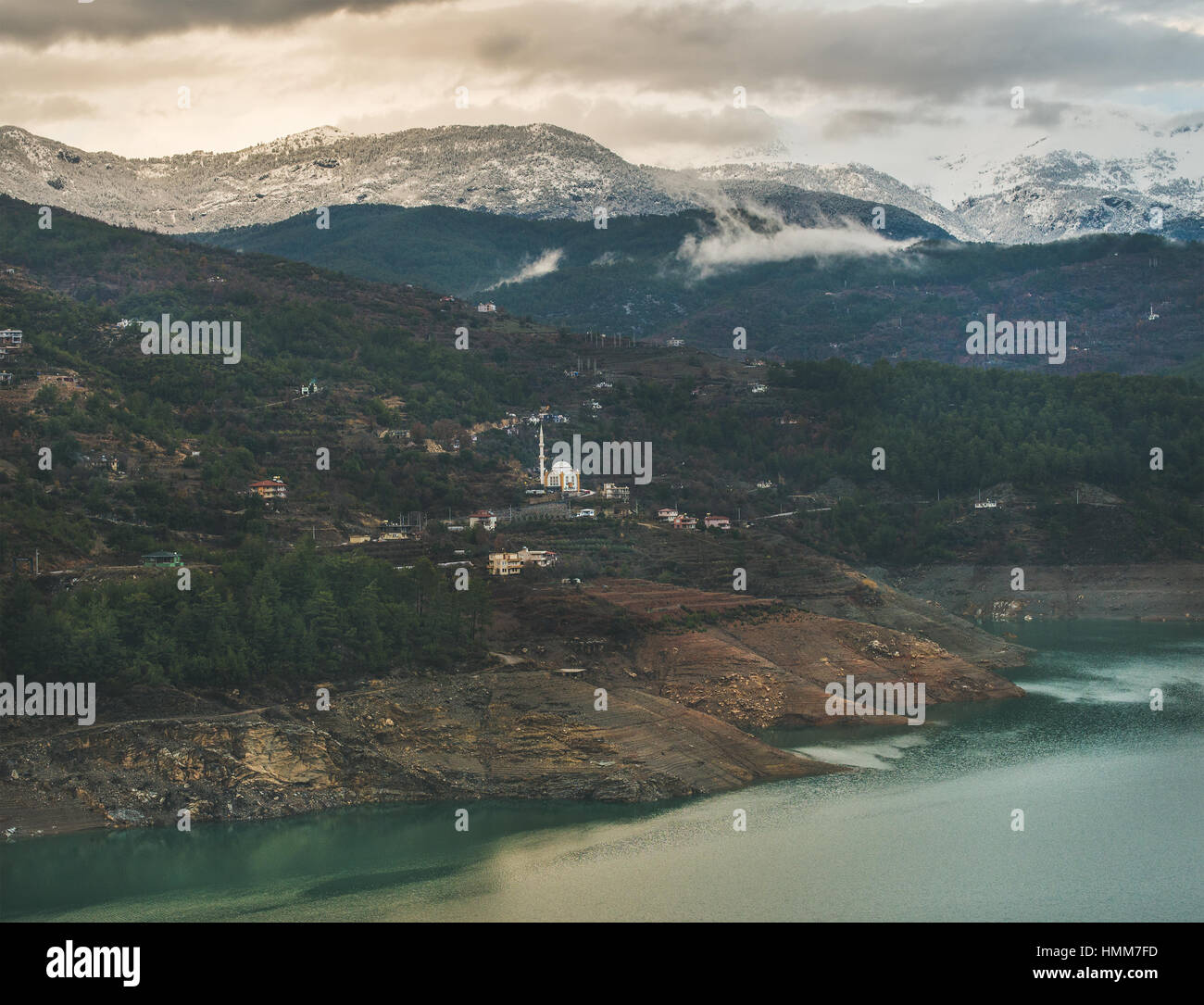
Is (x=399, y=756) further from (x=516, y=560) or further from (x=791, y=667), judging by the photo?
(x=516, y=560)

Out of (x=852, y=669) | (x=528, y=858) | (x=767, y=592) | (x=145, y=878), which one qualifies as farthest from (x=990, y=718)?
(x=145, y=878)

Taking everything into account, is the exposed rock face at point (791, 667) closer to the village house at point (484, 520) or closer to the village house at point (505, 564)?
the village house at point (505, 564)

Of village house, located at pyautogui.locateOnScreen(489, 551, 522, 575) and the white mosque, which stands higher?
the white mosque

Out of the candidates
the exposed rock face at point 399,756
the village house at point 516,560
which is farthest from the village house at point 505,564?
the exposed rock face at point 399,756

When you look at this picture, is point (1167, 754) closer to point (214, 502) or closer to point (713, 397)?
point (214, 502)

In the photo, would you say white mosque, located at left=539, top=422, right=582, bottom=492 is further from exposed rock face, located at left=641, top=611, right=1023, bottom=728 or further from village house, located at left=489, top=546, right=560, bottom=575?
exposed rock face, located at left=641, top=611, right=1023, bottom=728

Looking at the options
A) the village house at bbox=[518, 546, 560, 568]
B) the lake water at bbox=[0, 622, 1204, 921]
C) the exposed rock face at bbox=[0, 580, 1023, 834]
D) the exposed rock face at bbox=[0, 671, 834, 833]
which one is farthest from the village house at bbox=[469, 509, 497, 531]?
the lake water at bbox=[0, 622, 1204, 921]
